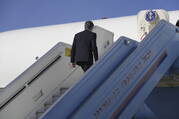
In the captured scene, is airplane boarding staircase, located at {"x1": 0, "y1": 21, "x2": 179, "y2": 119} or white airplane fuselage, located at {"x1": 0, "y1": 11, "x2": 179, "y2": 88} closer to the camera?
airplane boarding staircase, located at {"x1": 0, "y1": 21, "x2": 179, "y2": 119}

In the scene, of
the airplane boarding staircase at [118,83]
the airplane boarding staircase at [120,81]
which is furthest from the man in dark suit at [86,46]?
the airplane boarding staircase at [120,81]

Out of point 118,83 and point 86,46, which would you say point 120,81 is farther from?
point 86,46

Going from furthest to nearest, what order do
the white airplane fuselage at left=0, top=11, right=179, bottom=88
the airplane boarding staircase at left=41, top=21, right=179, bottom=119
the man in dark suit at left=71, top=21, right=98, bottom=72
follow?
the white airplane fuselage at left=0, top=11, right=179, bottom=88 < the man in dark suit at left=71, top=21, right=98, bottom=72 < the airplane boarding staircase at left=41, top=21, right=179, bottom=119

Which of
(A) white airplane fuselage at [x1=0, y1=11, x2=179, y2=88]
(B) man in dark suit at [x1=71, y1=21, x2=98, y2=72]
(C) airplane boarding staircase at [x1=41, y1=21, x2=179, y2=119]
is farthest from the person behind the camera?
(A) white airplane fuselage at [x1=0, y1=11, x2=179, y2=88]

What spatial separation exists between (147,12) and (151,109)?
2.58 meters

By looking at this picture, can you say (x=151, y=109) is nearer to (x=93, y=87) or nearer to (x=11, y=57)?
(x=93, y=87)

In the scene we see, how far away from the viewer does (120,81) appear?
3055 millimetres

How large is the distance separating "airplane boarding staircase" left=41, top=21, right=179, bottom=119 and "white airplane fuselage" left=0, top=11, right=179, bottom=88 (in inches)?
286

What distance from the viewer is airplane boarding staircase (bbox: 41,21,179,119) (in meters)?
2.74

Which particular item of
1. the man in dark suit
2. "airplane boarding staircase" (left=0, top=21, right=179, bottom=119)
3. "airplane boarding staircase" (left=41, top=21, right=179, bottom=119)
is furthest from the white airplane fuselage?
"airplane boarding staircase" (left=41, top=21, right=179, bottom=119)

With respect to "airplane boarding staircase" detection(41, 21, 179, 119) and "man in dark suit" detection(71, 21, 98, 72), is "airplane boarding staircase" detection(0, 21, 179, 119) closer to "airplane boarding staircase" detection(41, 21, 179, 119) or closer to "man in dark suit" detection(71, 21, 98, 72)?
"airplane boarding staircase" detection(41, 21, 179, 119)

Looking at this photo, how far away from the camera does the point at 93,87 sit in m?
2.92

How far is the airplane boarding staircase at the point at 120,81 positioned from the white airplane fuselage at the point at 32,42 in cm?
727

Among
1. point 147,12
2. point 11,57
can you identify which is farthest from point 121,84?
point 11,57
